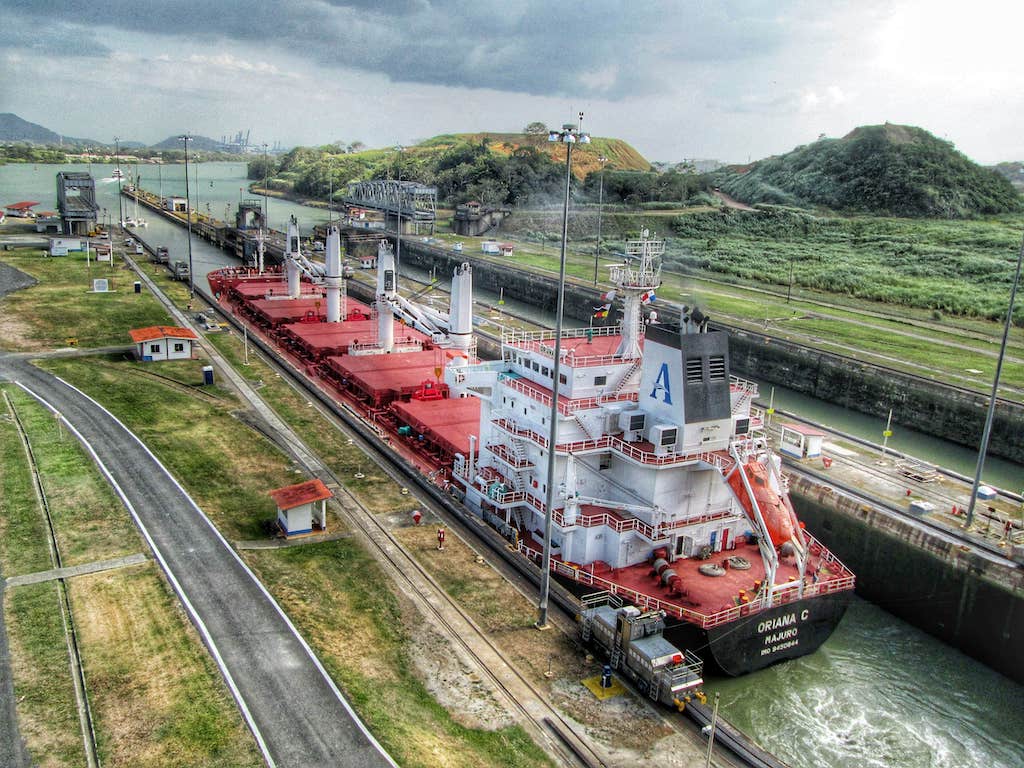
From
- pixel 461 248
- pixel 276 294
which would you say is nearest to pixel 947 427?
pixel 276 294

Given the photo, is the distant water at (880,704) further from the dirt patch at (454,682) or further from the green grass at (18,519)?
the green grass at (18,519)

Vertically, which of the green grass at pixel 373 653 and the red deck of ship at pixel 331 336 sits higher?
the red deck of ship at pixel 331 336

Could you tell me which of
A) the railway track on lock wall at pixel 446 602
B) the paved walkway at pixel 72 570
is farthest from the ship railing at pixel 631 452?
the paved walkway at pixel 72 570

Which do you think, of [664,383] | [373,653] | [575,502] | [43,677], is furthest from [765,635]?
[43,677]

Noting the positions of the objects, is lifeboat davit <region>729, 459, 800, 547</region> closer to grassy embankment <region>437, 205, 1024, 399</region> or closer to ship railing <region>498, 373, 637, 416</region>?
ship railing <region>498, 373, 637, 416</region>

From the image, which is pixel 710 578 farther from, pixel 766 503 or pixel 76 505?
pixel 76 505

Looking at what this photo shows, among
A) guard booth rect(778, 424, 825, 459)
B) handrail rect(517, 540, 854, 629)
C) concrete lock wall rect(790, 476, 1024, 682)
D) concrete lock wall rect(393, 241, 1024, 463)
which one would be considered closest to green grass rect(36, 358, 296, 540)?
handrail rect(517, 540, 854, 629)

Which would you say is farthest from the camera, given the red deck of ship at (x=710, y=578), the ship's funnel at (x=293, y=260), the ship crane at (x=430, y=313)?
the ship's funnel at (x=293, y=260)

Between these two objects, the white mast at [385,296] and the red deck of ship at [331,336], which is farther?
the red deck of ship at [331,336]
